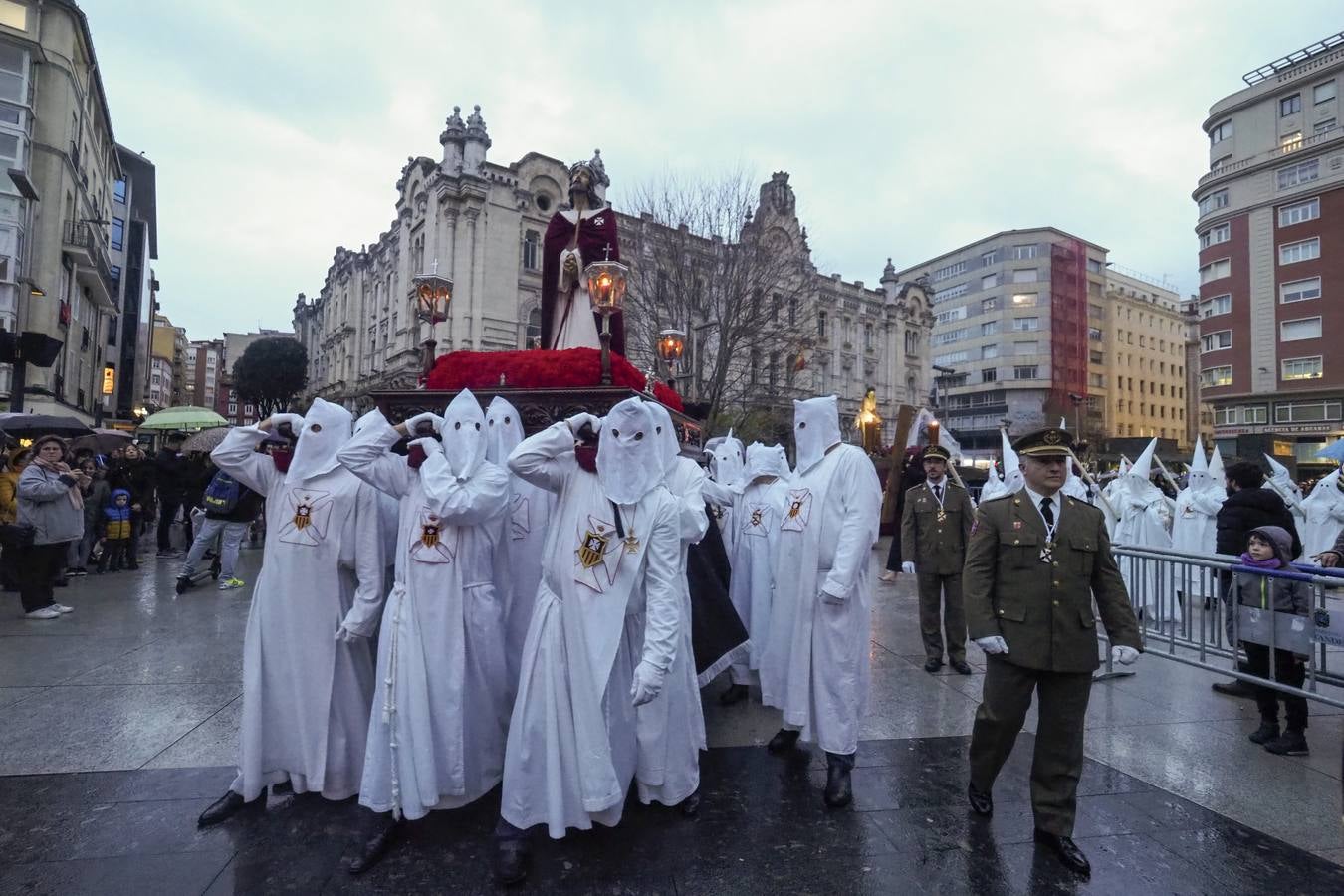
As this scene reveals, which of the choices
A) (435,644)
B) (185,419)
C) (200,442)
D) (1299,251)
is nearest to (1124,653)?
(435,644)

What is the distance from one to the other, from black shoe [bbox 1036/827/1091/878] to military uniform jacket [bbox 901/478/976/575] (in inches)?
136

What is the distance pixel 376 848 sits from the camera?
10.3 ft

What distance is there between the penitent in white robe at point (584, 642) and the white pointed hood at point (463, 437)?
12.2 inches

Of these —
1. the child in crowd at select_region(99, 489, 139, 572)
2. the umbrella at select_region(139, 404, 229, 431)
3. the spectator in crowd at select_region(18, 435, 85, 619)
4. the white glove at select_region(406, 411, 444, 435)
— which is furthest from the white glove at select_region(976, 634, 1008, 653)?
the umbrella at select_region(139, 404, 229, 431)

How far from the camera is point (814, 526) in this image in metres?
4.36

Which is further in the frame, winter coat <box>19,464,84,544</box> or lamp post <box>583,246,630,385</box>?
winter coat <box>19,464,84,544</box>

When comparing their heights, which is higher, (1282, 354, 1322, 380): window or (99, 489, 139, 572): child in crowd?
(1282, 354, 1322, 380): window

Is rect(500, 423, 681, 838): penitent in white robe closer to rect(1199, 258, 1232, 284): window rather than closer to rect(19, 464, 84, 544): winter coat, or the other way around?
rect(19, 464, 84, 544): winter coat

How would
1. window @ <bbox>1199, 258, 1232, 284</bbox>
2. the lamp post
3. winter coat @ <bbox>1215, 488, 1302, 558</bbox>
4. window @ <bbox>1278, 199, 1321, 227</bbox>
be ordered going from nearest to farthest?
the lamp post
winter coat @ <bbox>1215, 488, 1302, 558</bbox>
window @ <bbox>1278, 199, 1321, 227</bbox>
window @ <bbox>1199, 258, 1232, 284</bbox>

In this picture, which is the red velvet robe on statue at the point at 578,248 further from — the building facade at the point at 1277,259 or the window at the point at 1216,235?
the window at the point at 1216,235

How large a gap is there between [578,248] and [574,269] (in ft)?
1.16

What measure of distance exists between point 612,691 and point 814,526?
1704 millimetres

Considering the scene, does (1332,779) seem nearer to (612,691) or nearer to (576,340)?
(612,691)

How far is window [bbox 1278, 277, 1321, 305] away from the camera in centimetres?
3897
